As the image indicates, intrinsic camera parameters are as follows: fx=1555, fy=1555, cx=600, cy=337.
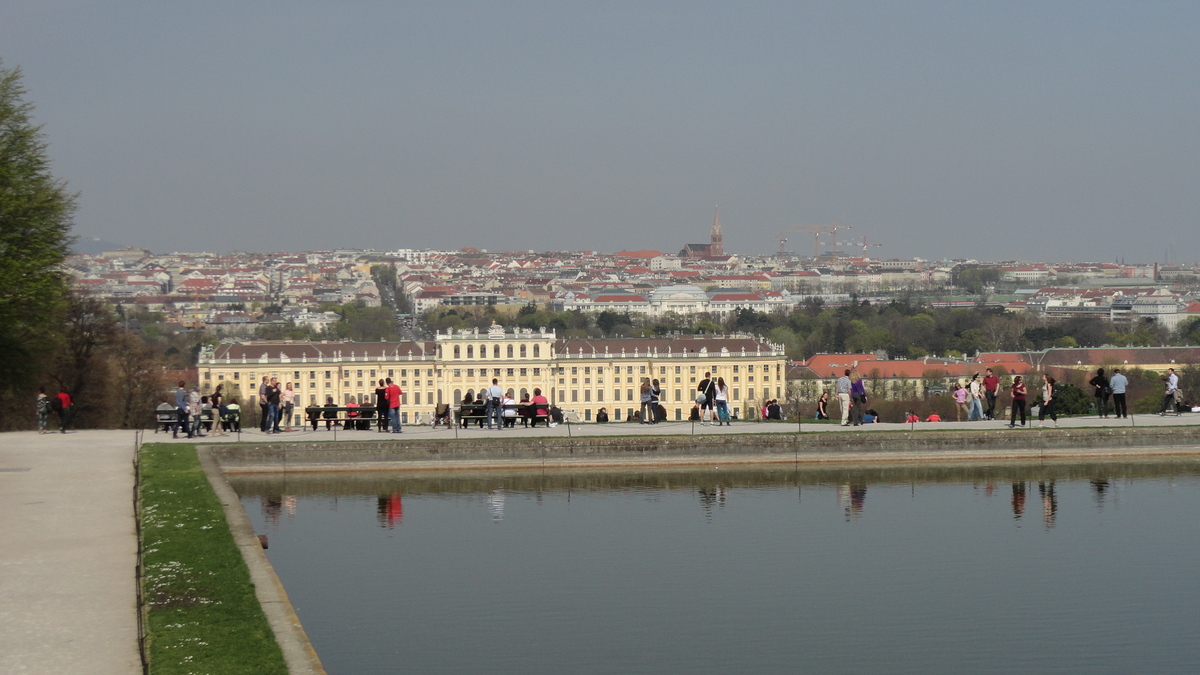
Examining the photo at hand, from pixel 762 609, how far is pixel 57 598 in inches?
209

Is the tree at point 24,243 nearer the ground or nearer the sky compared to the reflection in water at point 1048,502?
nearer the sky

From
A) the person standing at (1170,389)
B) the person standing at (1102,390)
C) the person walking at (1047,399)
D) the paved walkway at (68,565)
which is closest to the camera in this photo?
the paved walkway at (68,565)

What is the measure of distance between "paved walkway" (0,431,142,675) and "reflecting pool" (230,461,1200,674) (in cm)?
151

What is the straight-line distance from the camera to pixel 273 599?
10.6 meters

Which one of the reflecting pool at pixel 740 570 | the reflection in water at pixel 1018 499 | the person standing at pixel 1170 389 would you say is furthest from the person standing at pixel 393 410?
the person standing at pixel 1170 389

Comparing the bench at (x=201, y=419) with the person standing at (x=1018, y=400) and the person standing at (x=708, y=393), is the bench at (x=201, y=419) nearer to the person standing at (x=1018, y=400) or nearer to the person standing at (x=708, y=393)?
the person standing at (x=708, y=393)

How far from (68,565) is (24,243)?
11.5 meters

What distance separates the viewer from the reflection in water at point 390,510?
16.3m

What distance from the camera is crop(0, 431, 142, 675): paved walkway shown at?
9438 millimetres

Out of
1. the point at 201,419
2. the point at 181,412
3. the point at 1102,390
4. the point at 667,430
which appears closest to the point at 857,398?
the point at 667,430

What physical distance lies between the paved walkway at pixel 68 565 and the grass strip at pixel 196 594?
189mm

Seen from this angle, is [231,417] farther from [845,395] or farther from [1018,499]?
[1018,499]

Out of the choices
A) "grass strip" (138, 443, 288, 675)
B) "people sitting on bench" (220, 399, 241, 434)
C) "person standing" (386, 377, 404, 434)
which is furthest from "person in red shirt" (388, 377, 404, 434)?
"grass strip" (138, 443, 288, 675)

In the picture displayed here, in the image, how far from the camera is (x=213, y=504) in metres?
14.6
